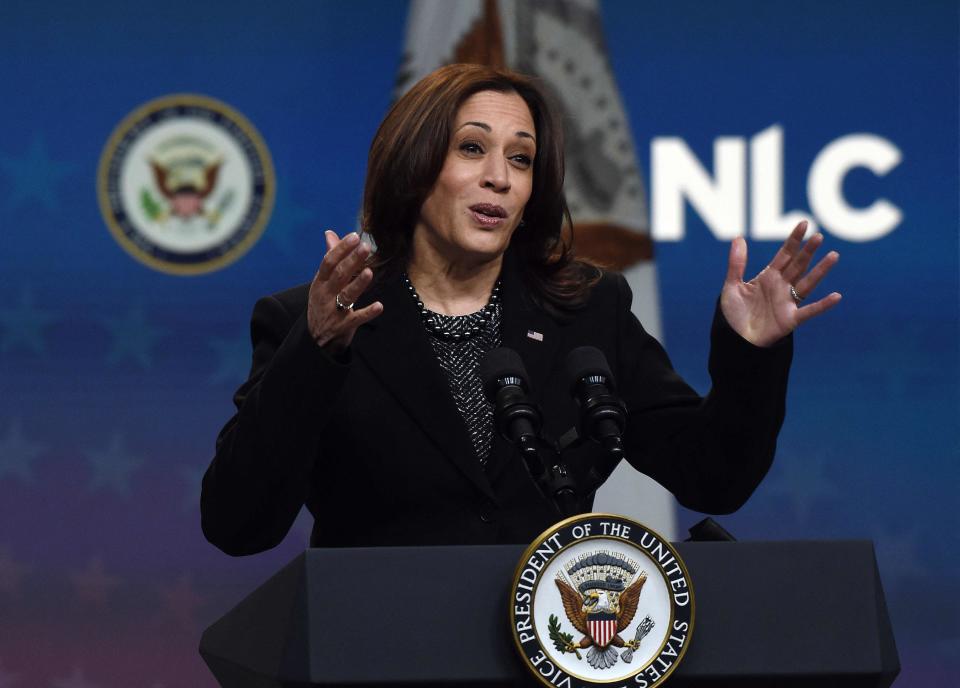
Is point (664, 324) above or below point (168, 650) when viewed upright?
above

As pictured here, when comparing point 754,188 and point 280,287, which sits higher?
point 754,188

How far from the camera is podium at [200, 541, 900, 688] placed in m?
1.38

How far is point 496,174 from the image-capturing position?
2.02m

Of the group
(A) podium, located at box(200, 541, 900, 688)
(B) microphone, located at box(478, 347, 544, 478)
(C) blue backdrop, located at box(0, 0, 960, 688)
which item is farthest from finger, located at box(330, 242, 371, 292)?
(C) blue backdrop, located at box(0, 0, 960, 688)

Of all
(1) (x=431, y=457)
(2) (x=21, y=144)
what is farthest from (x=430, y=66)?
(1) (x=431, y=457)

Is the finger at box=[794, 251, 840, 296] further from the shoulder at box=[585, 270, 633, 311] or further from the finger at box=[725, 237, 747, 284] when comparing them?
the shoulder at box=[585, 270, 633, 311]

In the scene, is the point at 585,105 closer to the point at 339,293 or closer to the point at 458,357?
the point at 458,357

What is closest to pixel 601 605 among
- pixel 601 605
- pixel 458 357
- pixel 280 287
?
pixel 601 605

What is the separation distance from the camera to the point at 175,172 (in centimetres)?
354

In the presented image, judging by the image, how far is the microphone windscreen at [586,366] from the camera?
5.18 feet

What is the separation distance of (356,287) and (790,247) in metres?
0.54

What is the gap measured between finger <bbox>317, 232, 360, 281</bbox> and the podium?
349 mm

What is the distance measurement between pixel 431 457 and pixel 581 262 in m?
0.48

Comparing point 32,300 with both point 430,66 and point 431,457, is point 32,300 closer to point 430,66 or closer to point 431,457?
point 430,66
